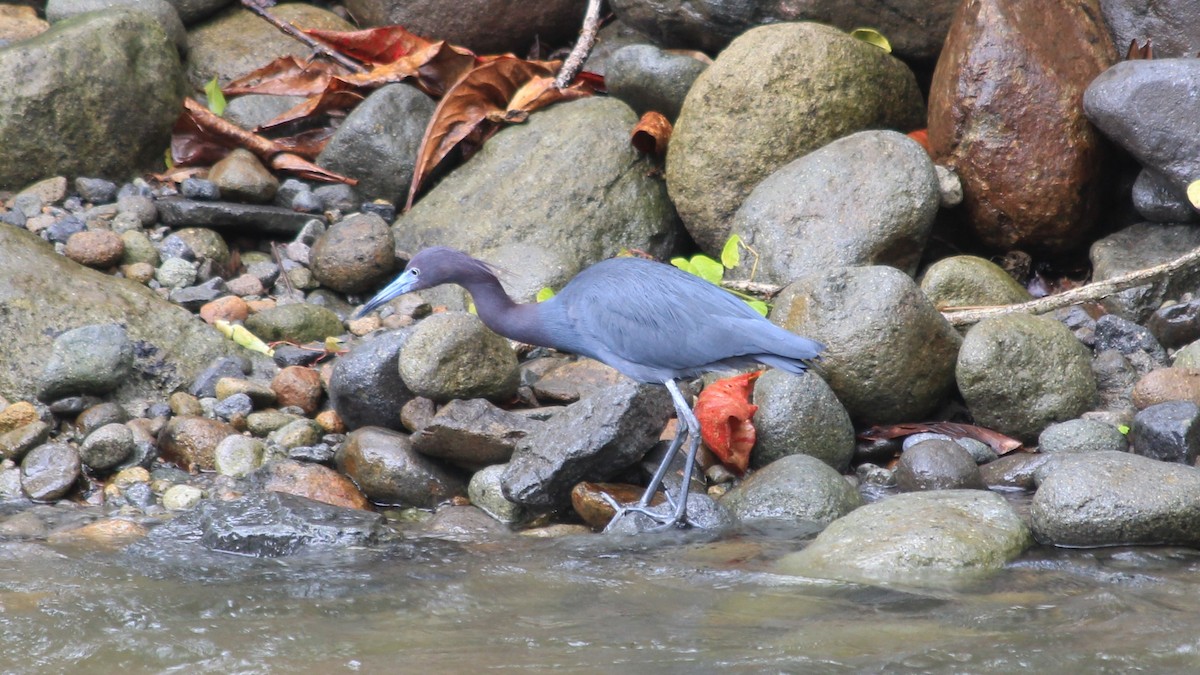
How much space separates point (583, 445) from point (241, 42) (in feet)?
18.7

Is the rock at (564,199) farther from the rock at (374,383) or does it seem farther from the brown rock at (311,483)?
the brown rock at (311,483)

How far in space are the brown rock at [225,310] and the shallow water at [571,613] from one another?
97.6 inches

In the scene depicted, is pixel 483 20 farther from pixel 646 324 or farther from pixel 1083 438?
pixel 1083 438

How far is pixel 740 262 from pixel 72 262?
381cm

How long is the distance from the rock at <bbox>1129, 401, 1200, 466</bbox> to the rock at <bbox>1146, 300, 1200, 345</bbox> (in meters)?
0.98

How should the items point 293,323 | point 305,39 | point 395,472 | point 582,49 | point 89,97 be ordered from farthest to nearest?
point 305,39 → point 582,49 → point 89,97 → point 293,323 → point 395,472

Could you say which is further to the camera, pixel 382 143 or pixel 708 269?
pixel 382 143

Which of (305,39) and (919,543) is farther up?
(305,39)

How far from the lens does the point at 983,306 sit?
20.9 feet

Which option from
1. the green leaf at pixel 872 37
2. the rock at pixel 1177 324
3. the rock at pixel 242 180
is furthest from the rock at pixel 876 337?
the rock at pixel 242 180

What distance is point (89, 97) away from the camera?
7996 millimetres

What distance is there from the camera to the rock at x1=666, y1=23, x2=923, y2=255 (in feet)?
23.7

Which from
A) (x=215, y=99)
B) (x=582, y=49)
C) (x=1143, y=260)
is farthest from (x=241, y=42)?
(x=1143, y=260)

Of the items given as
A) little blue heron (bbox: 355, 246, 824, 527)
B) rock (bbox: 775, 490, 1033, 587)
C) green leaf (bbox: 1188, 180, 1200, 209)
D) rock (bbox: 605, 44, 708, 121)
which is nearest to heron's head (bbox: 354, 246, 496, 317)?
little blue heron (bbox: 355, 246, 824, 527)
